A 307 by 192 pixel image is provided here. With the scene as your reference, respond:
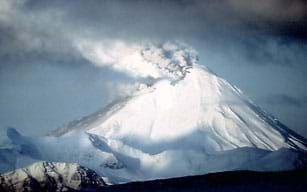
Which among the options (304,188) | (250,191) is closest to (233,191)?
(250,191)

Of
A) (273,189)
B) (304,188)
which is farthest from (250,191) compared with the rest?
(304,188)

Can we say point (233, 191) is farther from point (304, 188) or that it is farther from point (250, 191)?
point (304, 188)

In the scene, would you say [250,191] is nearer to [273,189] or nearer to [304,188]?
[273,189]

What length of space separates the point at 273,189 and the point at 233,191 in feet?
49.1

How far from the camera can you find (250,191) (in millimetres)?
190000

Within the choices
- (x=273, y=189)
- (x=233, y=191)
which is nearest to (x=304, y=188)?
(x=273, y=189)

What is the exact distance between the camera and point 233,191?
19938 cm

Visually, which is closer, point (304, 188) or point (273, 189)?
point (304, 188)

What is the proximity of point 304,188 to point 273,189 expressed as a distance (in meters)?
13.6

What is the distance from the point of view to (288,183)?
200 meters

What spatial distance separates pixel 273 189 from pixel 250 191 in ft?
21.1

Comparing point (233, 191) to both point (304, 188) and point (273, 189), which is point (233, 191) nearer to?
point (273, 189)

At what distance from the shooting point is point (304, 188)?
578 ft

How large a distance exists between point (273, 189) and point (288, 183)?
1331cm
